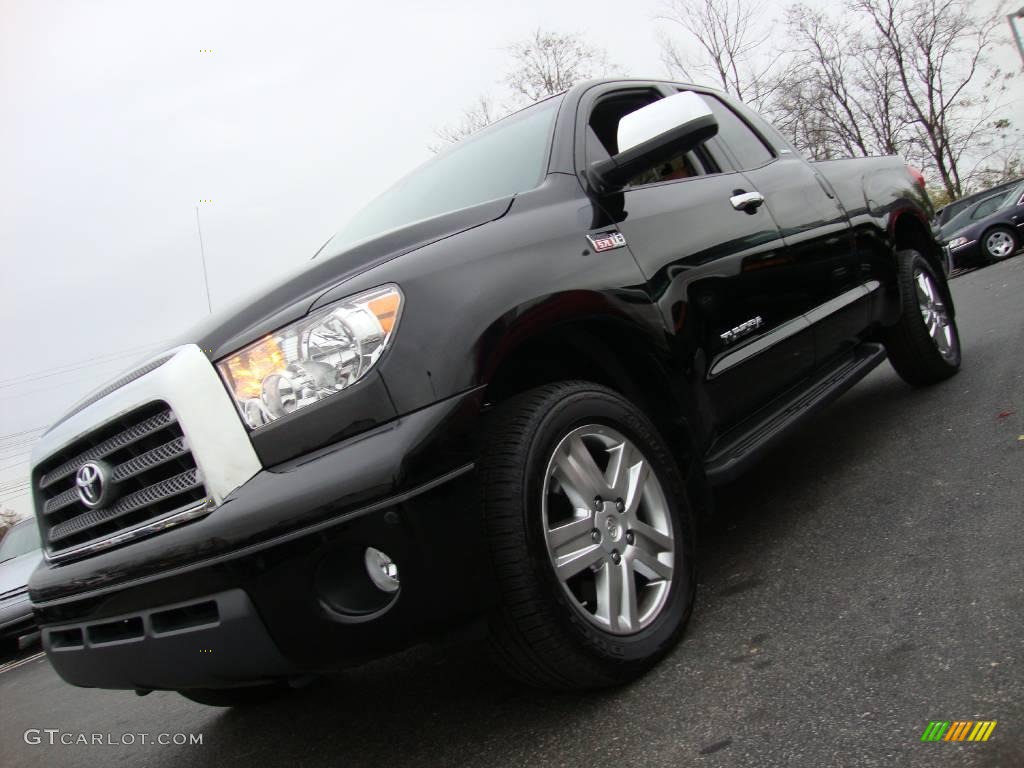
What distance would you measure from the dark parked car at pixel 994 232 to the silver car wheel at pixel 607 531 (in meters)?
14.6

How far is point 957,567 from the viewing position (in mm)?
2510

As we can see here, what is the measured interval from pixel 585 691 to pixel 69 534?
56.8 inches

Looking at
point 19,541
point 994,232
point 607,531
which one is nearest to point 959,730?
point 607,531

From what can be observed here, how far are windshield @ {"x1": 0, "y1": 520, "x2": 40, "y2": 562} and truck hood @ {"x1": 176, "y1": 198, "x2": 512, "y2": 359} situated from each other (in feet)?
26.7

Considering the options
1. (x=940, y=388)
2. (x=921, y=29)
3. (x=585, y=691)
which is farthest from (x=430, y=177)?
(x=921, y=29)

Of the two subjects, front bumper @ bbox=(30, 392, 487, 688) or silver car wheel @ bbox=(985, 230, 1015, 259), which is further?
silver car wheel @ bbox=(985, 230, 1015, 259)

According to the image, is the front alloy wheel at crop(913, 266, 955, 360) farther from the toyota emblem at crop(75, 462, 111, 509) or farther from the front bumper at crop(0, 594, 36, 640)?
the front bumper at crop(0, 594, 36, 640)

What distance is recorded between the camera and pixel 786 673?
2.14 meters

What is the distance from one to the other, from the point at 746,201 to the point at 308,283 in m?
1.88

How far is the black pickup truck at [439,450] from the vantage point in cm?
191

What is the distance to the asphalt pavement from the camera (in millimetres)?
1880

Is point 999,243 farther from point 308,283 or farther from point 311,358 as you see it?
point 311,358

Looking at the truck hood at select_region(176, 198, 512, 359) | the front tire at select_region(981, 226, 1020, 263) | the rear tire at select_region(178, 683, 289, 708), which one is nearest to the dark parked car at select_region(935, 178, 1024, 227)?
the front tire at select_region(981, 226, 1020, 263)

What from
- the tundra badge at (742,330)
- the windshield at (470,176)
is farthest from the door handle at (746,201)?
the windshield at (470,176)
